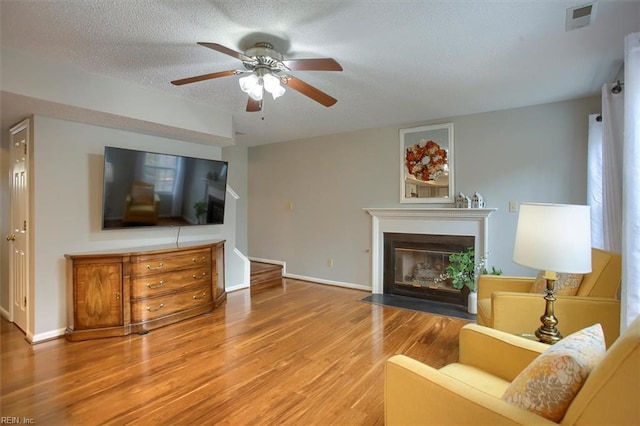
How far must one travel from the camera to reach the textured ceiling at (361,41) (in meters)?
1.84

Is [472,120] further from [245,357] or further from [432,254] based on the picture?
[245,357]

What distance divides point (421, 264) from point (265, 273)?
7.90 ft

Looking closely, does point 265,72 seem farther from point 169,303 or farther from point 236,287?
point 236,287

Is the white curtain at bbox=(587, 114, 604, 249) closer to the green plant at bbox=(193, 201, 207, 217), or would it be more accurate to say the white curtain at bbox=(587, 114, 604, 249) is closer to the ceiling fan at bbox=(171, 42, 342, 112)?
the ceiling fan at bbox=(171, 42, 342, 112)

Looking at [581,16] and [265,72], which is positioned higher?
[581,16]

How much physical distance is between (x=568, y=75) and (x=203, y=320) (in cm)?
422

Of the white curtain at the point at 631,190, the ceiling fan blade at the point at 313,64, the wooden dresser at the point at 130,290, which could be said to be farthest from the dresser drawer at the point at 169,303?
the white curtain at the point at 631,190

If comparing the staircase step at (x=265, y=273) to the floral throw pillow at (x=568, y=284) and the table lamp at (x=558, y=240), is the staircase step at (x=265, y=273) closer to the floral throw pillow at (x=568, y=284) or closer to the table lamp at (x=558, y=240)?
the floral throw pillow at (x=568, y=284)

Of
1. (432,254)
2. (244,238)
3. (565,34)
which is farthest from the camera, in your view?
(244,238)

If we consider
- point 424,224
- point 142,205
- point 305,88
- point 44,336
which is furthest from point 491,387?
point 44,336

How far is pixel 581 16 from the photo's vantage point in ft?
6.21

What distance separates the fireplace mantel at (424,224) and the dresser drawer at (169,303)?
230cm

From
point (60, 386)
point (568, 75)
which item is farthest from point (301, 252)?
point (568, 75)

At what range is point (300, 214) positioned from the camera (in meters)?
5.43
